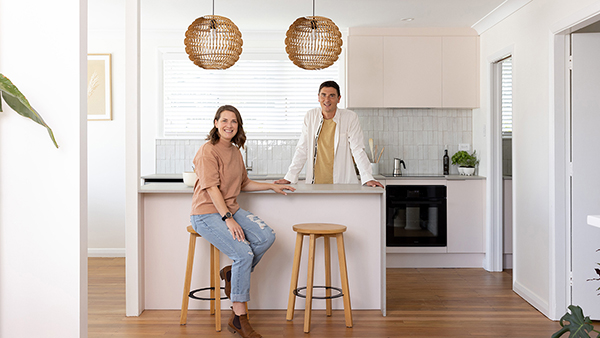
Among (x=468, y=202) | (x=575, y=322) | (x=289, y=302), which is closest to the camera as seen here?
(x=575, y=322)

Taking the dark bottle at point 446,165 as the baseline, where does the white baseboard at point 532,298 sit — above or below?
below

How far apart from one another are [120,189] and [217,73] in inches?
65.2

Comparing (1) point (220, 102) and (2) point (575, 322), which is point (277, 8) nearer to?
(1) point (220, 102)

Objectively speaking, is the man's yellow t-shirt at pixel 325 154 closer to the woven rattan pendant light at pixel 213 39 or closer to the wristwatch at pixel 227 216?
the woven rattan pendant light at pixel 213 39

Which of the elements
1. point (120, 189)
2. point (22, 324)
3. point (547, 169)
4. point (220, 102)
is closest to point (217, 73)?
point (220, 102)

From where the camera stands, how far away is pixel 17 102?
187 cm

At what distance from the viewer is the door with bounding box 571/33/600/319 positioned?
3371mm

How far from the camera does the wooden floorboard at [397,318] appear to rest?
Answer: 10.1 ft

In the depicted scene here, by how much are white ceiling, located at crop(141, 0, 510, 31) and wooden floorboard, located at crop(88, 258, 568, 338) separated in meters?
2.45

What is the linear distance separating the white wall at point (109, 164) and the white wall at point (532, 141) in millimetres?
3912

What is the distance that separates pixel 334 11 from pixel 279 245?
7.64ft

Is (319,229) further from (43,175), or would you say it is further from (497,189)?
(497,189)

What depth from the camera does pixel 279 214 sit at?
11.4 ft

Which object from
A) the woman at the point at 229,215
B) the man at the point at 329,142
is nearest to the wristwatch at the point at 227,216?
the woman at the point at 229,215
